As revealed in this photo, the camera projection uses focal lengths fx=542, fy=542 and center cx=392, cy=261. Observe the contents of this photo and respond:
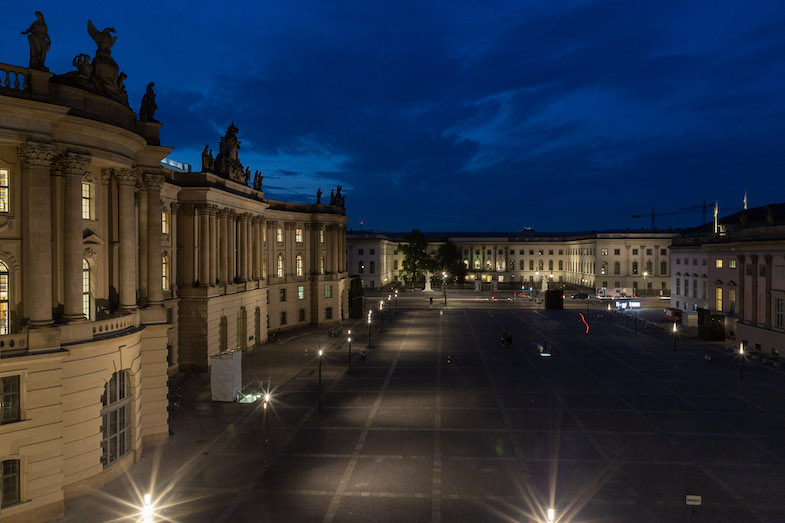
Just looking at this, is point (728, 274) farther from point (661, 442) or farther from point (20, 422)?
point (20, 422)

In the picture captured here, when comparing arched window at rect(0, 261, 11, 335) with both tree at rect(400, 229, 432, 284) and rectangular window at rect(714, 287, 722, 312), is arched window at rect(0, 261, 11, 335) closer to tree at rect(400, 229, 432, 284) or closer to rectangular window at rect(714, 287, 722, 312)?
rectangular window at rect(714, 287, 722, 312)

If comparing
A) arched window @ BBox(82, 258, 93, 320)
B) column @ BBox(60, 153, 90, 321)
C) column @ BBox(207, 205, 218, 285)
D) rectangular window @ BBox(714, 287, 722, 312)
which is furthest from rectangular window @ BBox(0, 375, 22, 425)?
rectangular window @ BBox(714, 287, 722, 312)

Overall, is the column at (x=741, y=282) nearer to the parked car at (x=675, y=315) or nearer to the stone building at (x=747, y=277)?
the stone building at (x=747, y=277)

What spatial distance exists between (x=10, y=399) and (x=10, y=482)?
2.81 m

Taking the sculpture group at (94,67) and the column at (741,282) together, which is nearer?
the sculpture group at (94,67)

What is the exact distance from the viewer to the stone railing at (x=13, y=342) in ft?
60.5

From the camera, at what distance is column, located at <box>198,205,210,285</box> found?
149 feet

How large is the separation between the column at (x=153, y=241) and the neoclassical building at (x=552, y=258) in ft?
360

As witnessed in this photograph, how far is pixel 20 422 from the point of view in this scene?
60.7 ft

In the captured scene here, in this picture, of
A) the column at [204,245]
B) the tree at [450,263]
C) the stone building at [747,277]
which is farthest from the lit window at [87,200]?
the tree at [450,263]

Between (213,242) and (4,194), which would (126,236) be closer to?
(4,194)

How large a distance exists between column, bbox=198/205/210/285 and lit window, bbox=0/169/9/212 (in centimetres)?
2564

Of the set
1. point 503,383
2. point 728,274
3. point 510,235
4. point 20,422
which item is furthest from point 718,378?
point 510,235

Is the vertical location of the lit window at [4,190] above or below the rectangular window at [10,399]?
above
